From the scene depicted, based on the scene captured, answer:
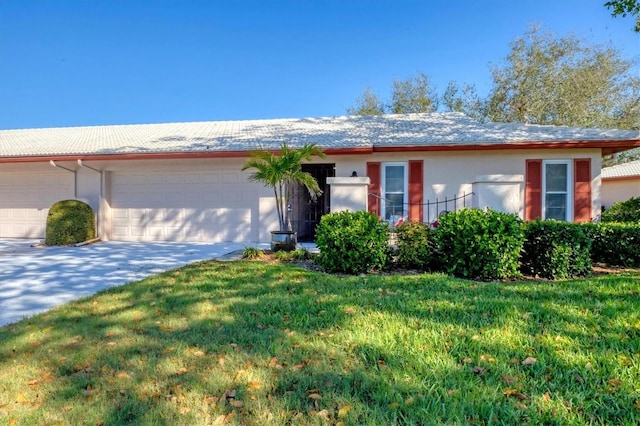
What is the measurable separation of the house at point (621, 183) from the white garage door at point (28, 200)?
988 inches

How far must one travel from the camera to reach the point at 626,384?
2182 millimetres

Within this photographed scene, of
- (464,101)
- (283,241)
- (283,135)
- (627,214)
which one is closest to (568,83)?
(464,101)

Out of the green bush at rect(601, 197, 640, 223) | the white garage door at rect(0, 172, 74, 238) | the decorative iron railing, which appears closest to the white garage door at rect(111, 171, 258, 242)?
the white garage door at rect(0, 172, 74, 238)

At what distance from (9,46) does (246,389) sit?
1814 cm

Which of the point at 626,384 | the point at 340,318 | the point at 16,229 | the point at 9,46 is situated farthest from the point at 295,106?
the point at 626,384

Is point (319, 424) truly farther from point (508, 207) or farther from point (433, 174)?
point (433, 174)

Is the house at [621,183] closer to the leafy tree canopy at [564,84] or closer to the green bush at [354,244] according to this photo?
the leafy tree canopy at [564,84]

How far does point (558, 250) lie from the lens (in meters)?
5.48

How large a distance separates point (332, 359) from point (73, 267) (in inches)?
252

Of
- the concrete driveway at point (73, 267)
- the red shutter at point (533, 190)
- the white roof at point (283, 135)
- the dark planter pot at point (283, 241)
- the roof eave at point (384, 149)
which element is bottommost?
the concrete driveway at point (73, 267)

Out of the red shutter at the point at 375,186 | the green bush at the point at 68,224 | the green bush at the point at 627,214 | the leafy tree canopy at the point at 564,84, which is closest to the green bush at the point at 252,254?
the red shutter at the point at 375,186

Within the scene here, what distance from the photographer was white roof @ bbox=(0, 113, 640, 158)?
31.1 ft

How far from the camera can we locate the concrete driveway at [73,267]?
4582 millimetres

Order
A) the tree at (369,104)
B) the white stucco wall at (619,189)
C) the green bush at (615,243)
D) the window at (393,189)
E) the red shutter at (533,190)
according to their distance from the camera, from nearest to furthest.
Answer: the green bush at (615,243), the red shutter at (533,190), the window at (393,189), the white stucco wall at (619,189), the tree at (369,104)
